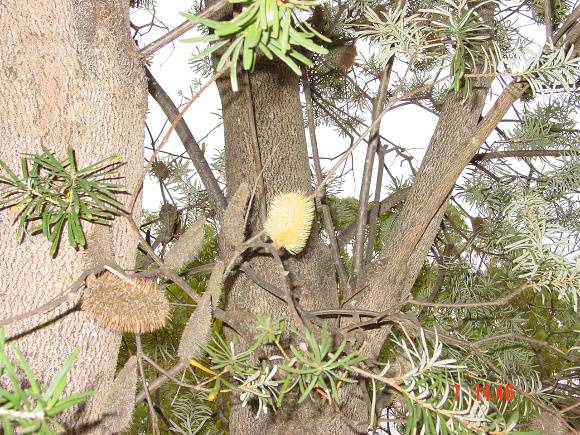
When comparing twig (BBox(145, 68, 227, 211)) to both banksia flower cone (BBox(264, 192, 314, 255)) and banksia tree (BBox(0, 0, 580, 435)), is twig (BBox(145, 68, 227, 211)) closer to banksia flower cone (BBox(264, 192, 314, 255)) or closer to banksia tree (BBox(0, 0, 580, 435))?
banksia tree (BBox(0, 0, 580, 435))

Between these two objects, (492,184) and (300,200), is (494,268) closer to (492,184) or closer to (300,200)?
(492,184)

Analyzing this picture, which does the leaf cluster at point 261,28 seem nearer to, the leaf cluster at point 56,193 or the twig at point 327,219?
the leaf cluster at point 56,193

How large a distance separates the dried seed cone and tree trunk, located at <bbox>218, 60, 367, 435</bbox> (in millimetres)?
372

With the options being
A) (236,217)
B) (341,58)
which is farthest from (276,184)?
(236,217)

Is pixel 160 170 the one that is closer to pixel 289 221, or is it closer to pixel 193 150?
pixel 193 150

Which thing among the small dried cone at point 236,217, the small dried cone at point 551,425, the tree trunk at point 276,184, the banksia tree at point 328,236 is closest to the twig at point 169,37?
the banksia tree at point 328,236

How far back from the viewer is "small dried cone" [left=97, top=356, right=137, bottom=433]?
1.24ft

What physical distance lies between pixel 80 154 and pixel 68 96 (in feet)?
0.13

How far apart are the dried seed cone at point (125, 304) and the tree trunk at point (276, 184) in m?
0.37

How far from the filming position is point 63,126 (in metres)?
0.38

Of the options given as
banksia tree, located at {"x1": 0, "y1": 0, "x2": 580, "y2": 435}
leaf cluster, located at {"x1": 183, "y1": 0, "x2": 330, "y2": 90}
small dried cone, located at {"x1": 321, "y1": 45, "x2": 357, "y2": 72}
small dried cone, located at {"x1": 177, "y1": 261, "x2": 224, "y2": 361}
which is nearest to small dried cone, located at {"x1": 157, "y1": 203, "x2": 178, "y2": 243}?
banksia tree, located at {"x1": 0, "y1": 0, "x2": 580, "y2": 435}

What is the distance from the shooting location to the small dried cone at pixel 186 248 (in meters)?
0.36

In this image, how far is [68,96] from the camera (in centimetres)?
38

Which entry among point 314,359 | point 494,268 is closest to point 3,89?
point 314,359
